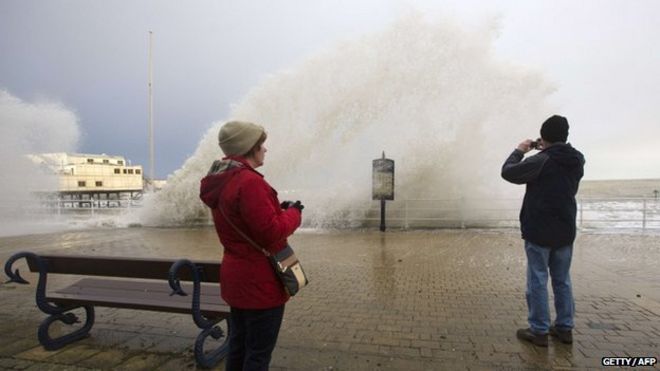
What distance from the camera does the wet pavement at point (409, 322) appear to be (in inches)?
136

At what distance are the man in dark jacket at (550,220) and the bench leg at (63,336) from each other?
4215mm

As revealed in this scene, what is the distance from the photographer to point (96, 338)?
4066 mm

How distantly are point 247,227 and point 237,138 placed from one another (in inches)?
19.6

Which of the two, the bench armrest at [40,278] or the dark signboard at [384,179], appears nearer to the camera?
the bench armrest at [40,278]

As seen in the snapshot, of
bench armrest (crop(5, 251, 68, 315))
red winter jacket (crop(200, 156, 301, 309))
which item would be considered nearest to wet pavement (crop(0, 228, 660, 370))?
bench armrest (crop(5, 251, 68, 315))

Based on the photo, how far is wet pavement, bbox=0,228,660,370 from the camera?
3.46m

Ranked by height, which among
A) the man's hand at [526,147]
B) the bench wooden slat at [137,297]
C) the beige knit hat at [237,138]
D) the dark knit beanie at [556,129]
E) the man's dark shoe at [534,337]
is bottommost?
the man's dark shoe at [534,337]

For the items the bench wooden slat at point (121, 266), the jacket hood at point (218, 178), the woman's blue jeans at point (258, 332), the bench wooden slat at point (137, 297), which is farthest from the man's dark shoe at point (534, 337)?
the jacket hood at point (218, 178)

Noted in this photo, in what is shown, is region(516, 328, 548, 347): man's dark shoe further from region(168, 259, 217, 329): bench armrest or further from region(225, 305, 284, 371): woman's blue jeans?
region(168, 259, 217, 329): bench armrest

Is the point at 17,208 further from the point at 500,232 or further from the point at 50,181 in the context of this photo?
the point at 500,232

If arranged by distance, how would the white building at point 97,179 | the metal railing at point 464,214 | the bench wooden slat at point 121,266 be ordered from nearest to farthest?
the bench wooden slat at point 121,266
the metal railing at point 464,214
the white building at point 97,179

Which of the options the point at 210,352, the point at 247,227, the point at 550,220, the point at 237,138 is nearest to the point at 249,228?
the point at 247,227

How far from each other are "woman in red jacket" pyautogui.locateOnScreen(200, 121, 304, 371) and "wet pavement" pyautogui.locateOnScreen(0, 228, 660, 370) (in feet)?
4.01

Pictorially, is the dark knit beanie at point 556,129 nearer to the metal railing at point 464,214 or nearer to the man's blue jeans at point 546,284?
the man's blue jeans at point 546,284
